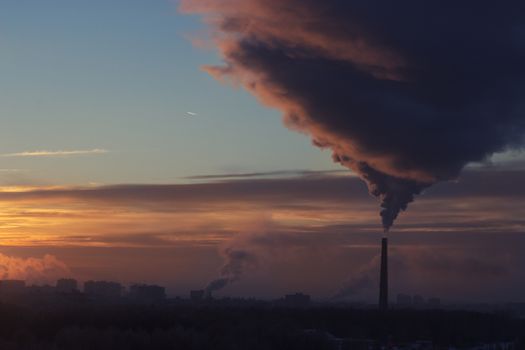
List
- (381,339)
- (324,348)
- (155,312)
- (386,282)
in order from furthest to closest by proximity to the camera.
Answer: (386,282) < (381,339) < (155,312) < (324,348)

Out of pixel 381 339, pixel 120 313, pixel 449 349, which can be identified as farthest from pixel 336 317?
pixel 120 313

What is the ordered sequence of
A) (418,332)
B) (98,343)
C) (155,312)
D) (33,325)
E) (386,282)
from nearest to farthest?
(98,343), (33,325), (155,312), (418,332), (386,282)

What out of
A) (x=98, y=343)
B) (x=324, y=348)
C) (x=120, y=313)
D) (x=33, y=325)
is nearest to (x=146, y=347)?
(x=98, y=343)

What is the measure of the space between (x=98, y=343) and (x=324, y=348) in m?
16.8

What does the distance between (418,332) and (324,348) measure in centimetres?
4714

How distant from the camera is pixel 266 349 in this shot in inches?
2360

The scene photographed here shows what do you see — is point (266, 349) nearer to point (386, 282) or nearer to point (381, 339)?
point (381, 339)

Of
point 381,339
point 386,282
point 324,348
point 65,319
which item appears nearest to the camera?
point 324,348

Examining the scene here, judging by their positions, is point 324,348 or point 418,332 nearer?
point 324,348

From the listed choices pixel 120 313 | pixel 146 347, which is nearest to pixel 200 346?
→ pixel 146 347

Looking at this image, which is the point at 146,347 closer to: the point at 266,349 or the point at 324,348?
the point at 266,349

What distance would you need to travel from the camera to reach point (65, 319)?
8044 centimetres

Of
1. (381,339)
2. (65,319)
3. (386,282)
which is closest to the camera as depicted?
(65,319)

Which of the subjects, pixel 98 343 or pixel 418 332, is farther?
pixel 418 332
